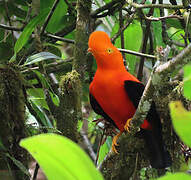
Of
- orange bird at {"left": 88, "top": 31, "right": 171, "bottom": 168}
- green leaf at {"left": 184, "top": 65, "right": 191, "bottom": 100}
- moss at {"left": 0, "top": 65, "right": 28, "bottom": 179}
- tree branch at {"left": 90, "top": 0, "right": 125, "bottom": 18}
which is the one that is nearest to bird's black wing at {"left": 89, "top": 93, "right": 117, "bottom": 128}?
orange bird at {"left": 88, "top": 31, "right": 171, "bottom": 168}

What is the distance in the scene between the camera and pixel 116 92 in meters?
1.95

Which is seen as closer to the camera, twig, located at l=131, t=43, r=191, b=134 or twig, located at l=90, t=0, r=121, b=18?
twig, located at l=131, t=43, r=191, b=134

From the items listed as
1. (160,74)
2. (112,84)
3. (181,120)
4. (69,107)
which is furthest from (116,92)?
(181,120)

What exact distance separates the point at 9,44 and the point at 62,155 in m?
1.79

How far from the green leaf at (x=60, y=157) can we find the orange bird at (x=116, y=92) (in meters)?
1.27

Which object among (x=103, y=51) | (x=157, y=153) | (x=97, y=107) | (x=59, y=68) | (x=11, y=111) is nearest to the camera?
(x=11, y=111)

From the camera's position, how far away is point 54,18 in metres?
2.27

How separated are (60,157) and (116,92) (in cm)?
140

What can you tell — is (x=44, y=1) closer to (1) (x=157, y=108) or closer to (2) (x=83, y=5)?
(2) (x=83, y=5)

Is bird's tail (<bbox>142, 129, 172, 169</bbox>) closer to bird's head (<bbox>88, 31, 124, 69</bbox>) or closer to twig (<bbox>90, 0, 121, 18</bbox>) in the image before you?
bird's head (<bbox>88, 31, 124, 69</bbox>)

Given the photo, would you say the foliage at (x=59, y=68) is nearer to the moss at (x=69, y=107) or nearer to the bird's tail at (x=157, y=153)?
the moss at (x=69, y=107)

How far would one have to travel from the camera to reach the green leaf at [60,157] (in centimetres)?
55

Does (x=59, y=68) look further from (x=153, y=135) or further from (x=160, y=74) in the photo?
(x=160, y=74)

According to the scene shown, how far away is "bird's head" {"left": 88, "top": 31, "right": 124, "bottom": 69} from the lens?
1.83 meters
